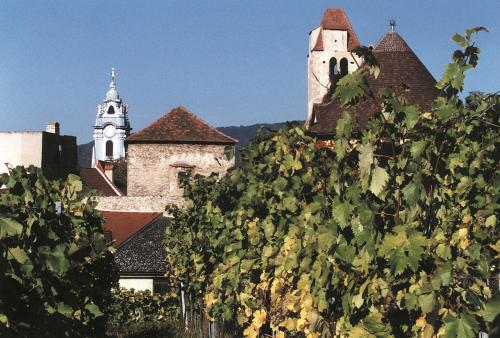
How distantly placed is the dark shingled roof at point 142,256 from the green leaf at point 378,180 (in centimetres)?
1954

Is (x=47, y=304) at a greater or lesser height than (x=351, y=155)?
lesser

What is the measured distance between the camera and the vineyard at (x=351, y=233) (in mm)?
4465

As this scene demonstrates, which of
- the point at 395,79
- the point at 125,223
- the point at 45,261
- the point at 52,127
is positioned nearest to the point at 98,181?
the point at 52,127

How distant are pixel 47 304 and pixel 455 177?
339 centimetres

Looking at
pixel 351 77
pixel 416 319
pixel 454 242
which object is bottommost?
pixel 416 319

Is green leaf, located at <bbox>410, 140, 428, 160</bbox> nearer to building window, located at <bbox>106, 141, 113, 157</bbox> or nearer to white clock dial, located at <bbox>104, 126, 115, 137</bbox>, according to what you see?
building window, located at <bbox>106, 141, 113, 157</bbox>

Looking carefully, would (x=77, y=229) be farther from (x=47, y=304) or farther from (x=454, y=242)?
(x=454, y=242)

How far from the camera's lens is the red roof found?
29508 mm

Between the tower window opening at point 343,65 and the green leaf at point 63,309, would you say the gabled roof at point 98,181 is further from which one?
the green leaf at point 63,309

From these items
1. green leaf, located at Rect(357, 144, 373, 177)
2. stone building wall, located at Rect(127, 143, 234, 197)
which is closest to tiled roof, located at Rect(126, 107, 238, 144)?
stone building wall, located at Rect(127, 143, 234, 197)

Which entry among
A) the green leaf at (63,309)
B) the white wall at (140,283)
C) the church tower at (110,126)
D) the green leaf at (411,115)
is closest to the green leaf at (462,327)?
the green leaf at (411,115)

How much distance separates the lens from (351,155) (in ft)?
16.4

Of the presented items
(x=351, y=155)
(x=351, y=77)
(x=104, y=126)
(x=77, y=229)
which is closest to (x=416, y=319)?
(x=351, y=155)

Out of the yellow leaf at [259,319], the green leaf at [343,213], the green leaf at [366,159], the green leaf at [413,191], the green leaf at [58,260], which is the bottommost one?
the yellow leaf at [259,319]
